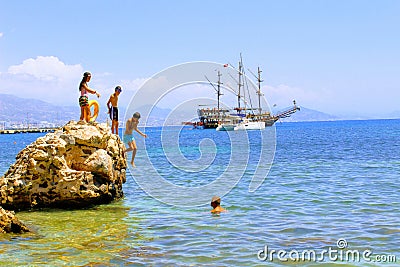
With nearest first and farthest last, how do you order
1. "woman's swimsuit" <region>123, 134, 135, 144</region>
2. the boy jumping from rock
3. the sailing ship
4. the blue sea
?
the blue sea, the boy jumping from rock, "woman's swimsuit" <region>123, 134, 135, 144</region>, the sailing ship

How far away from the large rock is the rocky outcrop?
283 centimetres

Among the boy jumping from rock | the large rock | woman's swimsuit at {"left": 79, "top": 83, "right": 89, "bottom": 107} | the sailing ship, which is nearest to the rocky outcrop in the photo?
the large rock

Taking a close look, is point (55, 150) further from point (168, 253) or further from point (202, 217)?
point (168, 253)

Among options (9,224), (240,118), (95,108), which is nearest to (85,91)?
(95,108)

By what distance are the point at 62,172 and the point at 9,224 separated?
10.1 ft

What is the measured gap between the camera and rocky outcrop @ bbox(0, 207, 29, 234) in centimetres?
992

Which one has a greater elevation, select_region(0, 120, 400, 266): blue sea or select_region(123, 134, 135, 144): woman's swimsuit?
select_region(123, 134, 135, 144): woman's swimsuit

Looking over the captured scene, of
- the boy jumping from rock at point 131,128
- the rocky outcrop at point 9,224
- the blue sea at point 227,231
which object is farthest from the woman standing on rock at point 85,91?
the rocky outcrop at point 9,224

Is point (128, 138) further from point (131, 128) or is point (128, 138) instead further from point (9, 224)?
point (9, 224)

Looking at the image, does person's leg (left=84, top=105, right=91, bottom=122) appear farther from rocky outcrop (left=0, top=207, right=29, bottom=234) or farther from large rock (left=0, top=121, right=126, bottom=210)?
rocky outcrop (left=0, top=207, right=29, bottom=234)

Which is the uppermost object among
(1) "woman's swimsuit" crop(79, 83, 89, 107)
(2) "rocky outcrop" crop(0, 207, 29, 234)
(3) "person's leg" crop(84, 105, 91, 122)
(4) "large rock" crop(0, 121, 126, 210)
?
(1) "woman's swimsuit" crop(79, 83, 89, 107)

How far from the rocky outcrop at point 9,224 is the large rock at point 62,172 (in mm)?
2826

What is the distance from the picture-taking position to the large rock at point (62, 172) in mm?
12812

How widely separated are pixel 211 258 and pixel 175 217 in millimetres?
4039
